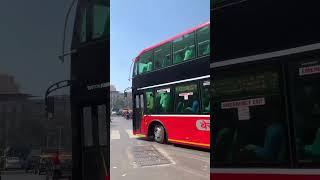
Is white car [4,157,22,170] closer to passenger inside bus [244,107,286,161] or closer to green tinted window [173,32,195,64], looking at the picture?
green tinted window [173,32,195,64]

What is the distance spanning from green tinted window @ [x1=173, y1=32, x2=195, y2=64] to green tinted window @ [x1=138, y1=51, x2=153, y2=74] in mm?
161

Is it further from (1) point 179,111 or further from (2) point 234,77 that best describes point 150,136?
(2) point 234,77

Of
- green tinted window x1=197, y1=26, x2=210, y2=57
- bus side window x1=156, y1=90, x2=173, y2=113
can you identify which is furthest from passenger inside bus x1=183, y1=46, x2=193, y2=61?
bus side window x1=156, y1=90, x2=173, y2=113

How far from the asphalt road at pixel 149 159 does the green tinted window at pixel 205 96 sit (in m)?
0.21

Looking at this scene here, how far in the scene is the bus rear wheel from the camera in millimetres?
2720

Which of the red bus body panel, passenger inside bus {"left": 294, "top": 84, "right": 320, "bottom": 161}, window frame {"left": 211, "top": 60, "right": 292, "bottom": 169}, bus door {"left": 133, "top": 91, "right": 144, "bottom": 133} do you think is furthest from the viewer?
bus door {"left": 133, "top": 91, "right": 144, "bottom": 133}

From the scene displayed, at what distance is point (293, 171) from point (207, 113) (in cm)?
54

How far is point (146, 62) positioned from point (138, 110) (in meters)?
0.52

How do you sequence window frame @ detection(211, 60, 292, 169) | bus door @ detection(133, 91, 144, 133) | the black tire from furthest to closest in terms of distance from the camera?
1. bus door @ detection(133, 91, 144, 133)
2. the black tire
3. window frame @ detection(211, 60, 292, 169)

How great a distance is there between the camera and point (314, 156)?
1808 mm

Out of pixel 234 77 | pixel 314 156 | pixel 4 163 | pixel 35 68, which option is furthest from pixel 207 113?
pixel 4 163

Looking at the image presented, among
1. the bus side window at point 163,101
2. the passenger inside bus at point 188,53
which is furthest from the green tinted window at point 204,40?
the bus side window at point 163,101

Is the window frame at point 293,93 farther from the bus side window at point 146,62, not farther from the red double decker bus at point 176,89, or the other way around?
the bus side window at point 146,62

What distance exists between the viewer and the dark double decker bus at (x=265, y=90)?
183cm
